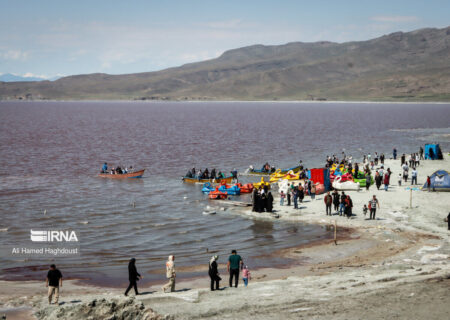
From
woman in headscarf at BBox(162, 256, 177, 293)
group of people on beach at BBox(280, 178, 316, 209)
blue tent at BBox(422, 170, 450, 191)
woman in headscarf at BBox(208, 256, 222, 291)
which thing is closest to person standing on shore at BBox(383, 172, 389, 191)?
blue tent at BBox(422, 170, 450, 191)

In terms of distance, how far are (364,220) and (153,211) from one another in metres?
14.2

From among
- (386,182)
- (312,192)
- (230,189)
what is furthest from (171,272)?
(386,182)

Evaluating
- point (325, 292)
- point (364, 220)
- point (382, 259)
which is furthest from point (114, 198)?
point (325, 292)

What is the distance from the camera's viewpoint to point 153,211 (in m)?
37.3

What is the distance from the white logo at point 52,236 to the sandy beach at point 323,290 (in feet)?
25.3

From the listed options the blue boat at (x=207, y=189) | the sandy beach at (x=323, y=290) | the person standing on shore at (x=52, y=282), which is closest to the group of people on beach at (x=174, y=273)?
the sandy beach at (x=323, y=290)

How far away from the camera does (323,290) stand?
18.6 meters

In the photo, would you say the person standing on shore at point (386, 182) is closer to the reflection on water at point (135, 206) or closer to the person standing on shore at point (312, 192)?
the person standing on shore at point (312, 192)

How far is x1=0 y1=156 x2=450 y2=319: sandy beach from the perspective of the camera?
16234mm

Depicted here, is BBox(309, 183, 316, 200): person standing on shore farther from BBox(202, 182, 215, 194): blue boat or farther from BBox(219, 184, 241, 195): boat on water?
BBox(202, 182, 215, 194): blue boat

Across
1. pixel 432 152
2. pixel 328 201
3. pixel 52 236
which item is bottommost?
pixel 52 236

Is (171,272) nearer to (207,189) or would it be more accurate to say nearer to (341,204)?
(341,204)

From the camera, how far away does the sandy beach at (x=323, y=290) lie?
16.2 m

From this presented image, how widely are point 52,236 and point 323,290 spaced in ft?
57.5
